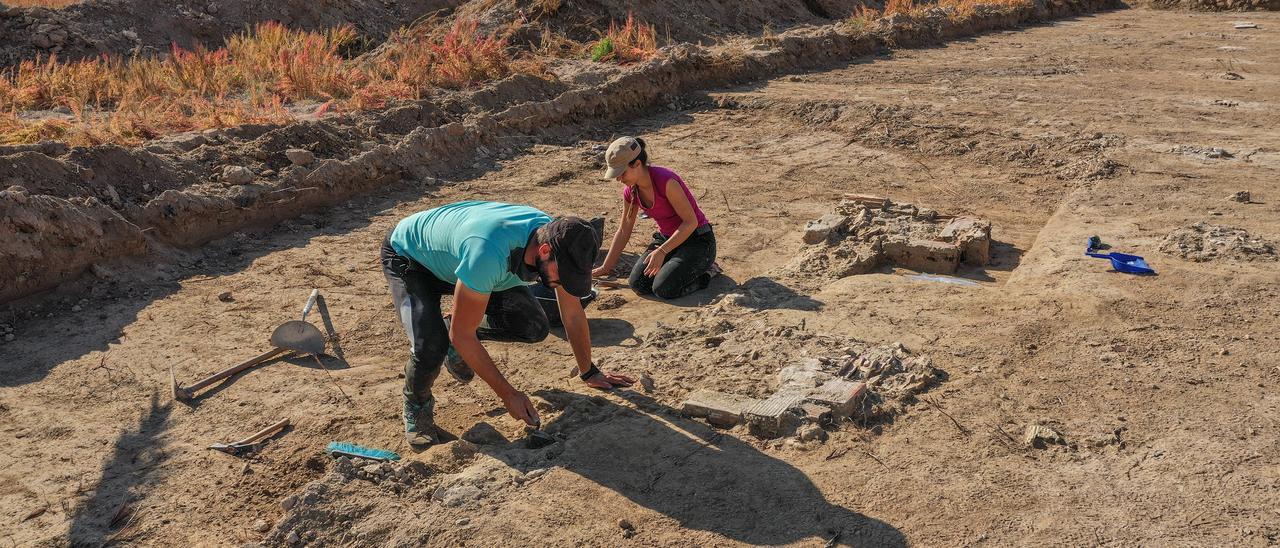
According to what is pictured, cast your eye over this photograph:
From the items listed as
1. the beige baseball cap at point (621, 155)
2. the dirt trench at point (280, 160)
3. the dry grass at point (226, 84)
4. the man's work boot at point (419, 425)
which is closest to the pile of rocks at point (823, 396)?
the man's work boot at point (419, 425)

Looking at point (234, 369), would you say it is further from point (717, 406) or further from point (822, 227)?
point (822, 227)

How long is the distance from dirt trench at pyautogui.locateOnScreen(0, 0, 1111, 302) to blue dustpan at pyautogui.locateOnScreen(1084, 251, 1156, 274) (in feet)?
18.7

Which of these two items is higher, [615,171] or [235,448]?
[615,171]

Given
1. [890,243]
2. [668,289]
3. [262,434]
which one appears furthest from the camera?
[890,243]

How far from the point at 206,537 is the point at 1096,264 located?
487cm

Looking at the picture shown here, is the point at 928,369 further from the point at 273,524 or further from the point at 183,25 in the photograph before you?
the point at 183,25

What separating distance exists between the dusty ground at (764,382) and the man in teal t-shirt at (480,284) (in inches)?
8.7

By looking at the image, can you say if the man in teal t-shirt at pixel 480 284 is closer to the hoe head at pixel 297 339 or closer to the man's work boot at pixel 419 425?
the man's work boot at pixel 419 425

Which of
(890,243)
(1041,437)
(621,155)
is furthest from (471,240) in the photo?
(890,243)

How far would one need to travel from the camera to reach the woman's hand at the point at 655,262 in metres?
5.73

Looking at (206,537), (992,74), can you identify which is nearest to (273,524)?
(206,537)

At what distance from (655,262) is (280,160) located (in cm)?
383

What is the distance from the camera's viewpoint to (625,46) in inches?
462

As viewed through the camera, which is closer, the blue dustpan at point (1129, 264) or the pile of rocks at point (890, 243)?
the blue dustpan at point (1129, 264)
